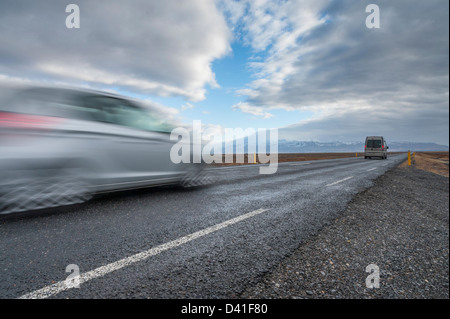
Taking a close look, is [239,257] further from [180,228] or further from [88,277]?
[88,277]

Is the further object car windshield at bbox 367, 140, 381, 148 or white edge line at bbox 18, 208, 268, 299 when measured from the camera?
car windshield at bbox 367, 140, 381, 148

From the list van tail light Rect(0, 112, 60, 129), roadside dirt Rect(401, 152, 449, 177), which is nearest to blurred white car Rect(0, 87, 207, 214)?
van tail light Rect(0, 112, 60, 129)

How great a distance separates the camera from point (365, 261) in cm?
274

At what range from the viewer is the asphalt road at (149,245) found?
5.75 feet

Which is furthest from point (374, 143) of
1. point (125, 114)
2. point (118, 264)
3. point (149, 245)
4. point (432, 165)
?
point (118, 264)

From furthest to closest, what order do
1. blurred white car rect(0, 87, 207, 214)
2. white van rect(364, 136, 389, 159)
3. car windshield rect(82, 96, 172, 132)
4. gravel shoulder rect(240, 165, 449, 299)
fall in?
1. white van rect(364, 136, 389, 159)
2. car windshield rect(82, 96, 172, 132)
3. blurred white car rect(0, 87, 207, 214)
4. gravel shoulder rect(240, 165, 449, 299)

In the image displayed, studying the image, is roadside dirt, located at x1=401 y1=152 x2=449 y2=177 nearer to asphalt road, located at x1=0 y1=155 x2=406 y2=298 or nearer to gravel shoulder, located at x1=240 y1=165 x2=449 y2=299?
gravel shoulder, located at x1=240 y1=165 x2=449 y2=299

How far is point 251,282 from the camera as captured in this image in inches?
75.9

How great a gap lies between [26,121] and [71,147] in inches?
24.1

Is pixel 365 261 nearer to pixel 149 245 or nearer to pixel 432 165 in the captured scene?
pixel 149 245

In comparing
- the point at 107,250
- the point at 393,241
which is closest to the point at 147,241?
the point at 107,250

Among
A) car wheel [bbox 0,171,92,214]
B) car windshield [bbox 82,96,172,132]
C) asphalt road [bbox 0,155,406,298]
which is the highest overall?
car windshield [bbox 82,96,172,132]

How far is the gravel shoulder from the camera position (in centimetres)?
203
